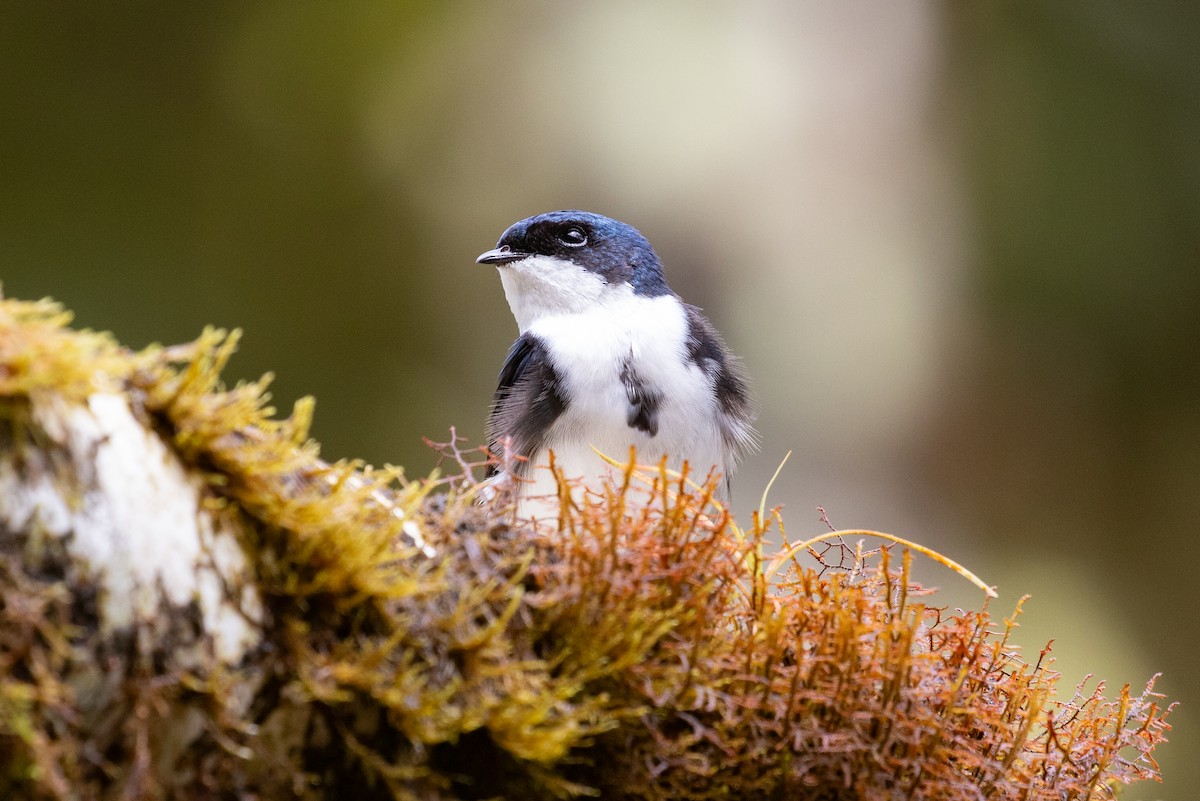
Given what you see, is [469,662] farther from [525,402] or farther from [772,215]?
[772,215]

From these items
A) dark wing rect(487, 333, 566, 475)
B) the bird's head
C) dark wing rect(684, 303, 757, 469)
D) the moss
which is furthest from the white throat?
the moss

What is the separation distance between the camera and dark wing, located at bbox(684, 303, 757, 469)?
2861mm

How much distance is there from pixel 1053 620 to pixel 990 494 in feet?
2.13

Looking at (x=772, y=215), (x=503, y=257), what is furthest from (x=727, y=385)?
(x=772, y=215)

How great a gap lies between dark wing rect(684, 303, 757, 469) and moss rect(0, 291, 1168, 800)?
130 centimetres

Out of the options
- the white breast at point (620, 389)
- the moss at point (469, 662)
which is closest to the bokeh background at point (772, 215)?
the white breast at point (620, 389)

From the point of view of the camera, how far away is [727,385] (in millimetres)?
2896

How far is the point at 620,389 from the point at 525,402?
230mm

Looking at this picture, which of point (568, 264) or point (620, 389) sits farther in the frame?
point (568, 264)

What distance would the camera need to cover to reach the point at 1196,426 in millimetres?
5715

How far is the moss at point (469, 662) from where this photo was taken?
104cm

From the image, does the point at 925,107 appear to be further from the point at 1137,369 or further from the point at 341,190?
the point at 341,190

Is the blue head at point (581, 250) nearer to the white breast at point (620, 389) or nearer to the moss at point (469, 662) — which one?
the white breast at point (620, 389)

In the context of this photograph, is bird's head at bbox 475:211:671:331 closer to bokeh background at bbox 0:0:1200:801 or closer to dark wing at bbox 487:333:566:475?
dark wing at bbox 487:333:566:475
